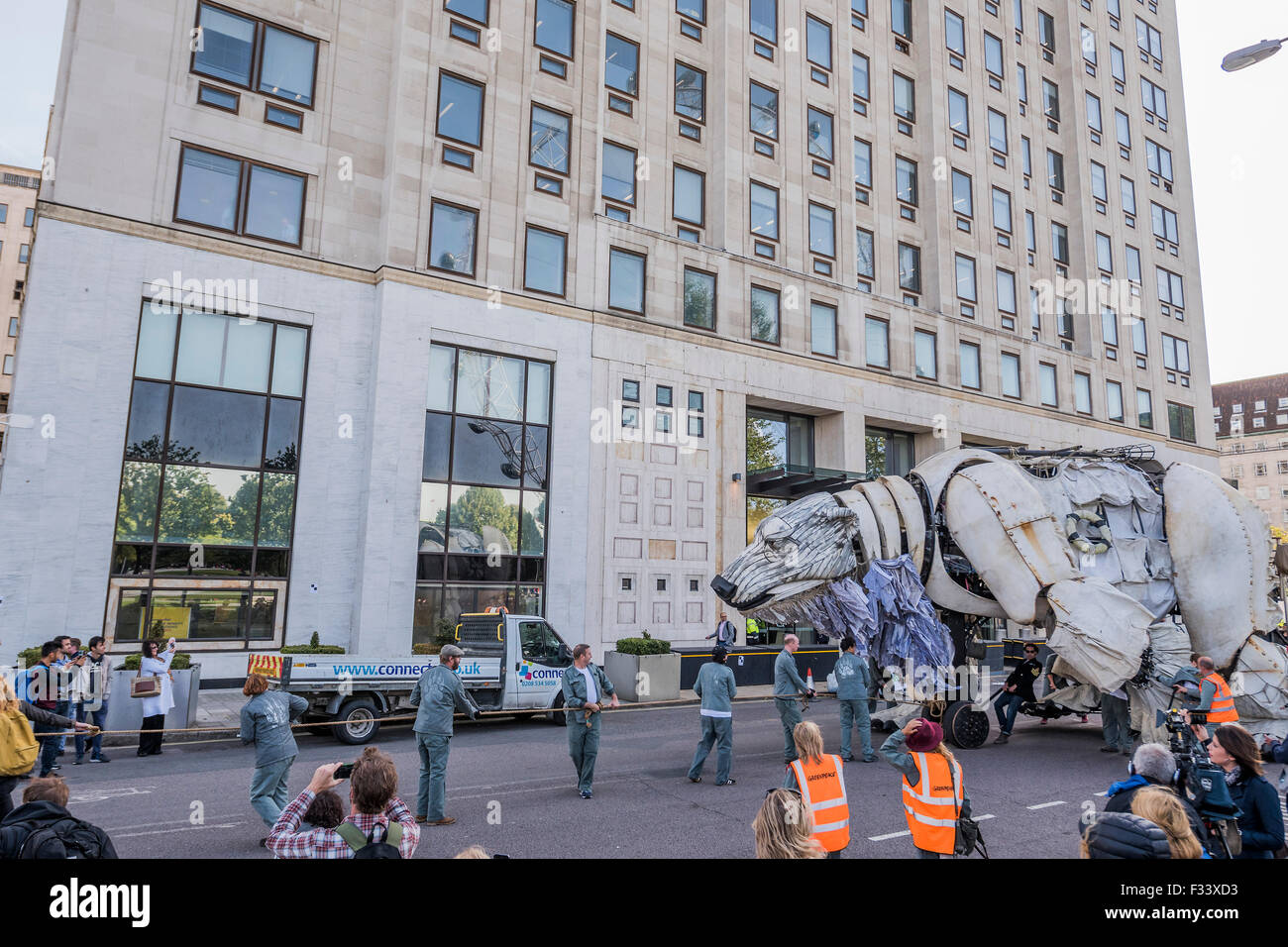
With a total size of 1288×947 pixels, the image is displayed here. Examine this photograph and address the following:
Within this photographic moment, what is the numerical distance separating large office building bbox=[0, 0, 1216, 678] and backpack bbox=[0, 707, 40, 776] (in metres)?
Answer: 12.3

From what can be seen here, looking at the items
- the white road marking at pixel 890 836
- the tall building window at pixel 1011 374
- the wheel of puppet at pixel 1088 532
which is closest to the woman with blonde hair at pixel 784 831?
the white road marking at pixel 890 836

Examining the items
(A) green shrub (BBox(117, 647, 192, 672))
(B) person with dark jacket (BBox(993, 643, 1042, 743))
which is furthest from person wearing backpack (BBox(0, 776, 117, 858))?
(B) person with dark jacket (BBox(993, 643, 1042, 743))

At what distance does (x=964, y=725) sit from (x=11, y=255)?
227 feet

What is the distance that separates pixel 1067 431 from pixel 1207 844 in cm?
3463

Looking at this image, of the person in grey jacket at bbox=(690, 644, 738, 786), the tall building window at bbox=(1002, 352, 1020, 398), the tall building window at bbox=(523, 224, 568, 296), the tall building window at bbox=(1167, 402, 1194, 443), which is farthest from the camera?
the tall building window at bbox=(1167, 402, 1194, 443)

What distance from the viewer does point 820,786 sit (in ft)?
16.9

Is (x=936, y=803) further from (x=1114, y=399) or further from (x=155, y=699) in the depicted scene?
(x=1114, y=399)

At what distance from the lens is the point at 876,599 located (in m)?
10.4

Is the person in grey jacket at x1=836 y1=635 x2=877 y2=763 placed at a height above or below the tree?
below

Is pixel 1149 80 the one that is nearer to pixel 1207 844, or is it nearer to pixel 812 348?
pixel 812 348

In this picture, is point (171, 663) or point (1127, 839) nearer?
point (1127, 839)

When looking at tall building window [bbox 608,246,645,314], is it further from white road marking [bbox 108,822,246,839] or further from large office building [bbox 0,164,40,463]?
large office building [bbox 0,164,40,463]

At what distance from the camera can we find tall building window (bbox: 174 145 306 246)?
19016 millimetres

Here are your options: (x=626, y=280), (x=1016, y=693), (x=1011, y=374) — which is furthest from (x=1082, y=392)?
(x=1016, y=693)
